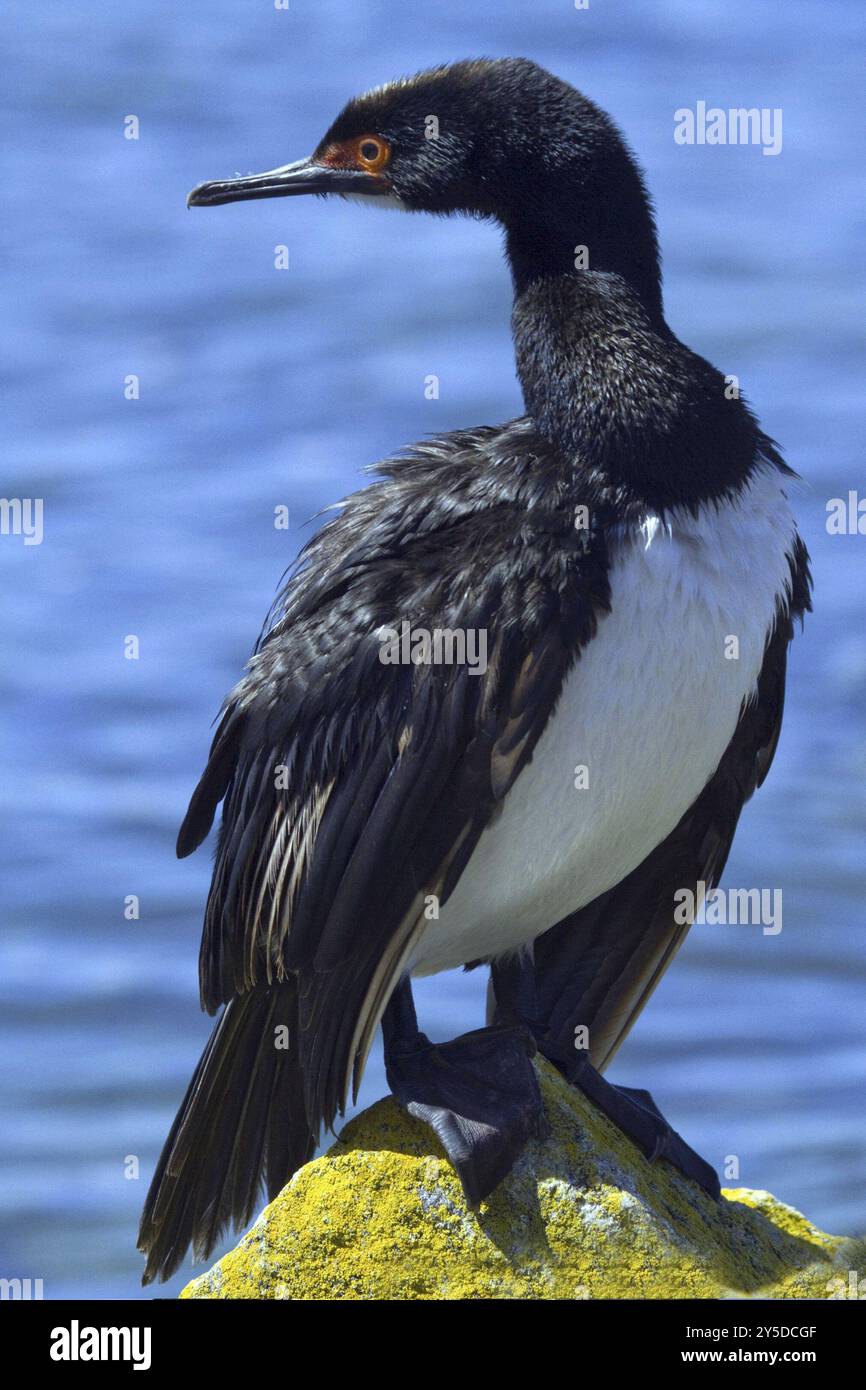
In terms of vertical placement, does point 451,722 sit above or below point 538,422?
below

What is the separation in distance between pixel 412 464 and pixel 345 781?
3.34 feet

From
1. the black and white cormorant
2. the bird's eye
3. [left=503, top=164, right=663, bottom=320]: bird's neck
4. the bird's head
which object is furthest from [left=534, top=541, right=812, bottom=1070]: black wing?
the bird's eye

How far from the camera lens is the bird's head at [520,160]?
6422 mm

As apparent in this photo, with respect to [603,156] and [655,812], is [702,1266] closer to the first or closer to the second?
[655,812]

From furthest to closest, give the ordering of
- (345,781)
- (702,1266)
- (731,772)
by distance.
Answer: (731,772), (345,781), (702,1266)

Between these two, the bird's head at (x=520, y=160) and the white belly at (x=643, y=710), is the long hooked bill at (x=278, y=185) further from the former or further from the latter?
the white belly at (x=643, y=710)

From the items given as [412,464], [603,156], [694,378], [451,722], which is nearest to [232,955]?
[451,722]

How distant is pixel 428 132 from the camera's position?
668 cm

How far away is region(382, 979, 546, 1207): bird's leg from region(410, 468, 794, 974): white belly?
332 millimetres

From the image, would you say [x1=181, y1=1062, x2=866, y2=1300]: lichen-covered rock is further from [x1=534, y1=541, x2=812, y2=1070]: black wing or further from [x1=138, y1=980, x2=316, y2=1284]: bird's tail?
[x1=534, y1=541, x2=812, y2=1070]: black wing

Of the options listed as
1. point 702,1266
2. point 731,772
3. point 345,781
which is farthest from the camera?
point 731,772

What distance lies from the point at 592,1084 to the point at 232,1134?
1077mm

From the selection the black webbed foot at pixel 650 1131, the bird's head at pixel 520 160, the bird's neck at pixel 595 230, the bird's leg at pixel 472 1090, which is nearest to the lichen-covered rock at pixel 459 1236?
the bird's leg at pixel 472 1090

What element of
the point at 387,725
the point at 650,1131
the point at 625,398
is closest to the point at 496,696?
the point at 387,725
